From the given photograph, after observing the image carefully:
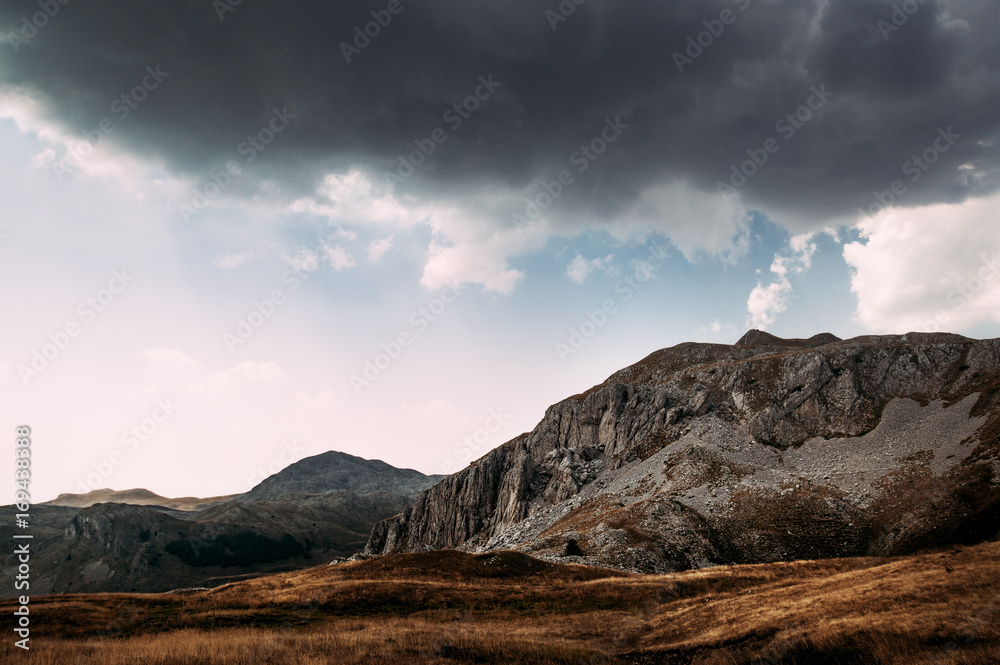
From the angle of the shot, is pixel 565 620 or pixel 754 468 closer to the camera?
pixel 565 620

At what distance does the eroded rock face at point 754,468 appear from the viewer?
67375 millimetres

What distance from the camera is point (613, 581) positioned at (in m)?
40.6

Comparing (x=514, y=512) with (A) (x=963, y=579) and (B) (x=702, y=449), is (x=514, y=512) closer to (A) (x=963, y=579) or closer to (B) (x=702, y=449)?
(B) (x=702, y=449)

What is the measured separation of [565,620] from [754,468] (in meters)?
75.4

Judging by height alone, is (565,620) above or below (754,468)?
below

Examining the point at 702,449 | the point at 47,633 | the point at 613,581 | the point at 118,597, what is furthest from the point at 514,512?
the point at 47,633

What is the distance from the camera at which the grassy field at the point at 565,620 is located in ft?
48.3

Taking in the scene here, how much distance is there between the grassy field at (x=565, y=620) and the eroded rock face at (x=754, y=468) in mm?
32855

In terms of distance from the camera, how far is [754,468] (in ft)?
293

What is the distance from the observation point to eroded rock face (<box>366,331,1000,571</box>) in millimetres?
67375

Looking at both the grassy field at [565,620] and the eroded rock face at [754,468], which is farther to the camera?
the eroded rock face at [754,468]

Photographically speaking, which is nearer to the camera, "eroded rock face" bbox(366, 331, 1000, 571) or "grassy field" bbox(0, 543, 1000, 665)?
"grassy field" bbox(0, 543, 1000, 665)

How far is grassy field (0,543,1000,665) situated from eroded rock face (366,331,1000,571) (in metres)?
32.9

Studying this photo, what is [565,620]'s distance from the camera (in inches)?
1120
